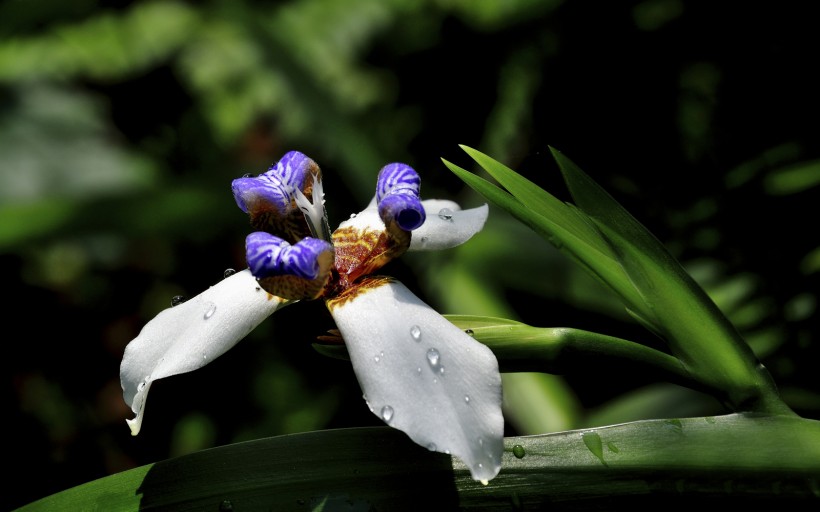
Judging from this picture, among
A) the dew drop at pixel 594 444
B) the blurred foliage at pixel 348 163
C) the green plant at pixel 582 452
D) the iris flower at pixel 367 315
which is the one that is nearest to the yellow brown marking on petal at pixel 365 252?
the iris flower at pixel 367 315

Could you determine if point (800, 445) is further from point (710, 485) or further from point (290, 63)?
point (290, 63)

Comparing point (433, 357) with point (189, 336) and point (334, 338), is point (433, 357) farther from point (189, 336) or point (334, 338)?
point (189, 336)

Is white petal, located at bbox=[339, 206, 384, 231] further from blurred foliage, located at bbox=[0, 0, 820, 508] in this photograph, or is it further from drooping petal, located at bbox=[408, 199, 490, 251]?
blurred foliage, located at bbox=[0, 0, 820, 508]

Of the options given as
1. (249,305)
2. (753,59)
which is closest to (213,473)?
(249,305)

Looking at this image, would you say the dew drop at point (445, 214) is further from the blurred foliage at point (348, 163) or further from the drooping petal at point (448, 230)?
the blurred foliage at point (348, 163)

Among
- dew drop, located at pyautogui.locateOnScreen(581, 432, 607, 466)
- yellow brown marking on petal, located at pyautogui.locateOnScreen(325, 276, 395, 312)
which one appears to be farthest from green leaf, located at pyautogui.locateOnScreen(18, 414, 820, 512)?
yellow brown marking on petal, located at pyautogui.locateOnScreen(325, 276, 395, 312)

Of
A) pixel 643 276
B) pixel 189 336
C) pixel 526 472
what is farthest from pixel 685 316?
pixel 189 336
